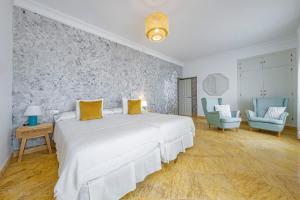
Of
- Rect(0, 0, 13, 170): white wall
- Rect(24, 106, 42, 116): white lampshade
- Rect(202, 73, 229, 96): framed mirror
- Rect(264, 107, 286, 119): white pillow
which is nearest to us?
Rect(0, 0, 13, 170): white wall

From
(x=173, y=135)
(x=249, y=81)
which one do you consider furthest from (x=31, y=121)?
(x=249, y=81)

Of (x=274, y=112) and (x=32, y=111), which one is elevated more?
(x=32, y=111)

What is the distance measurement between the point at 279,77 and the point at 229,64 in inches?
62.3

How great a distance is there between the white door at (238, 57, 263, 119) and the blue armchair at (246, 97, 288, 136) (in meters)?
0.71

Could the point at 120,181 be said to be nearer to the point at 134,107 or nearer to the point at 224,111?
the point at 134,107

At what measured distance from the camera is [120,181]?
1239 mm

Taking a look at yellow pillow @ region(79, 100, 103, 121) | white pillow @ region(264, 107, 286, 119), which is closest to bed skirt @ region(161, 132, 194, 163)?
yellow pillow @ region(79, 100, 103, 121)

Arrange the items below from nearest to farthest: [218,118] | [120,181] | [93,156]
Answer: [93,156] → [120,181] → [218,118]

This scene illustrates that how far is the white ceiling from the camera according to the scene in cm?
236

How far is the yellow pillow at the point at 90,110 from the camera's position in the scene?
7.73 feet

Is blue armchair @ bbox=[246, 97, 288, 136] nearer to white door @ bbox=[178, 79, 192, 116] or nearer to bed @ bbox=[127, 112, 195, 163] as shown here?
bed @ bbox=[127, 112, 195, 163]

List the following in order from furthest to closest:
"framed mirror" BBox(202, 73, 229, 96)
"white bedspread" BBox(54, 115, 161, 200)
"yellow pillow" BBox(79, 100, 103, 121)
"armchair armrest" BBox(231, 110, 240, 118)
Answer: "framed mirror" BBox(202, 73, 229, 96), "armchair armrest" BBox(231, 110, 240, 118), "yellow pillow" BBox(79, 100, 103, 121), "white bedspread" BBox(54, 115, 161, 200)

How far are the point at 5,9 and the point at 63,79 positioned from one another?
127cm

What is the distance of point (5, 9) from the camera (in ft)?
6.14
